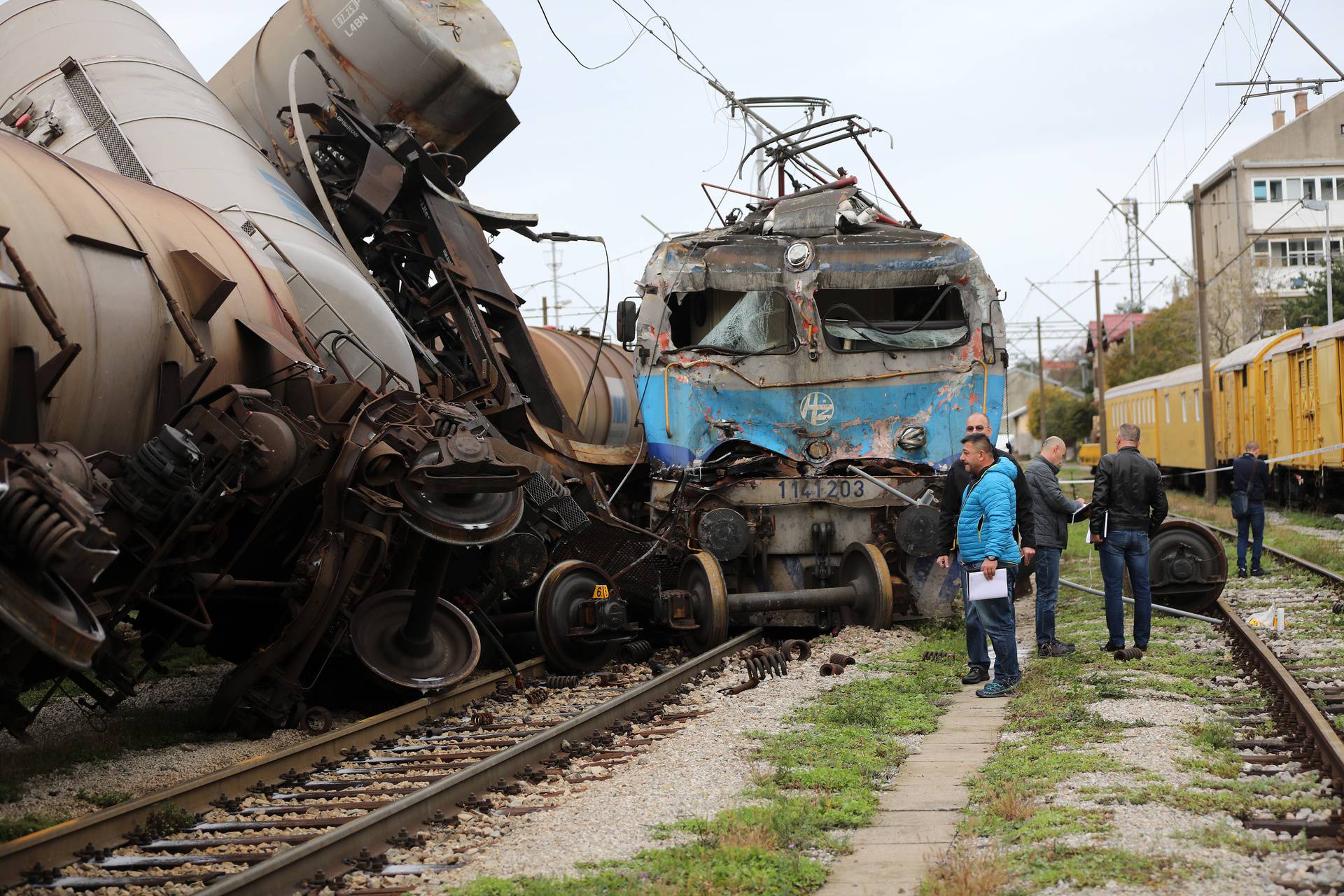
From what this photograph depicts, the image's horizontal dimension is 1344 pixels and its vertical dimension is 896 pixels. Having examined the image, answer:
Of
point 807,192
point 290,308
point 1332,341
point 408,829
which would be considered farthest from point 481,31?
point 1332,341

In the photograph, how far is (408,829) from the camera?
601cm

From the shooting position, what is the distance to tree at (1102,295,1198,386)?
6069 centimetres

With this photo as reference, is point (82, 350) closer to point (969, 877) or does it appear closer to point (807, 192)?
point (969, 877)

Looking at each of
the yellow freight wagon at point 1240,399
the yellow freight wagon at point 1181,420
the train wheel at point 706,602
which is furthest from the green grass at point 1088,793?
the yellow freight wagon at point 1181,420

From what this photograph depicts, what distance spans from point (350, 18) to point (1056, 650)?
883 centimetres

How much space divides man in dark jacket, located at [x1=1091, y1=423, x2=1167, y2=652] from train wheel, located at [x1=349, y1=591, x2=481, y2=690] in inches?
189

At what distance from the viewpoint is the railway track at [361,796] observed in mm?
5312

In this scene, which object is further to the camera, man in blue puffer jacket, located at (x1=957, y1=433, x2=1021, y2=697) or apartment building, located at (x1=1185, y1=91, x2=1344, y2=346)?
apartment building, located at (x1=1185, y1=91, x2=1344, y2=346)

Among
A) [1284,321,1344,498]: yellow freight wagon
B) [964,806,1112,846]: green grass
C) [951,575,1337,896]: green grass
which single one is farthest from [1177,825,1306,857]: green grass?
[1284,321,1344,498]: yellow freight wagon

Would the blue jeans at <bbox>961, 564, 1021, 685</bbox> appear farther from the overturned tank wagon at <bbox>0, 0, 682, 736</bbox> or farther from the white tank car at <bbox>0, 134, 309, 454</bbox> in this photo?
the white tank car at <bbox>0, 134, 309, 454</bbox>

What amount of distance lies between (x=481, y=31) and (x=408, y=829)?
10174 mm

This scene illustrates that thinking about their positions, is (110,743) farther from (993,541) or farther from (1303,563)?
(1303,563)

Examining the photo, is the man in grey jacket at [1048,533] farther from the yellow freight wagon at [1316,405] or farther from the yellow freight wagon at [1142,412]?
the yellow freight wagon at [1142,412]

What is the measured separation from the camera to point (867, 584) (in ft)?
38.4
